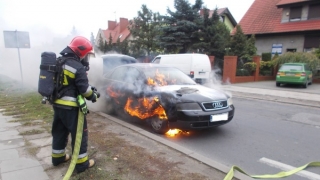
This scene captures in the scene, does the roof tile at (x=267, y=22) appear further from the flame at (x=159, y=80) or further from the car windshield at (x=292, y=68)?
the flame at (x=159, y=80)

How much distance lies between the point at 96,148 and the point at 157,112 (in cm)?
154

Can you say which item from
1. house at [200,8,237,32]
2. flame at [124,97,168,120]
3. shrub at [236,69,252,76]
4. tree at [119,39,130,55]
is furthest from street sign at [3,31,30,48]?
house at [200,8,237,32]

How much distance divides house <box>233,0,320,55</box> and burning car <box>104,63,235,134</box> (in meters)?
19.1

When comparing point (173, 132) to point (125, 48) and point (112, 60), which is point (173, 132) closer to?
point (112, 60)

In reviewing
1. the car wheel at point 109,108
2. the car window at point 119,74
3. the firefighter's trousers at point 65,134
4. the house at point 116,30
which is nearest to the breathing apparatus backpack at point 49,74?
the firefighter's trousers at point 65,134

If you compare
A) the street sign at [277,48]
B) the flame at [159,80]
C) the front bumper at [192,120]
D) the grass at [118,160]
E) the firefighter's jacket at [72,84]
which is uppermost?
the street sign at [277,48]

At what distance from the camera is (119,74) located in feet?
21.6

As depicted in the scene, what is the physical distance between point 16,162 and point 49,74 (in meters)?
1.59

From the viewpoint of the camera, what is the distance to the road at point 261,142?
3920 mm

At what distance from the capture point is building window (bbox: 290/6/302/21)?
70.6 feet

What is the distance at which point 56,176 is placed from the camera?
310 centimetres

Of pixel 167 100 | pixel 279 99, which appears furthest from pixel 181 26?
pixel 167 100

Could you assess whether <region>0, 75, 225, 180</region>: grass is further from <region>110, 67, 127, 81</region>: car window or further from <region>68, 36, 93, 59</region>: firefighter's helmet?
<region>68, 36, 93, 59</region>: firefighter's helmet

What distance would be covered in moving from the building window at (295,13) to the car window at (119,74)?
69.6ft
